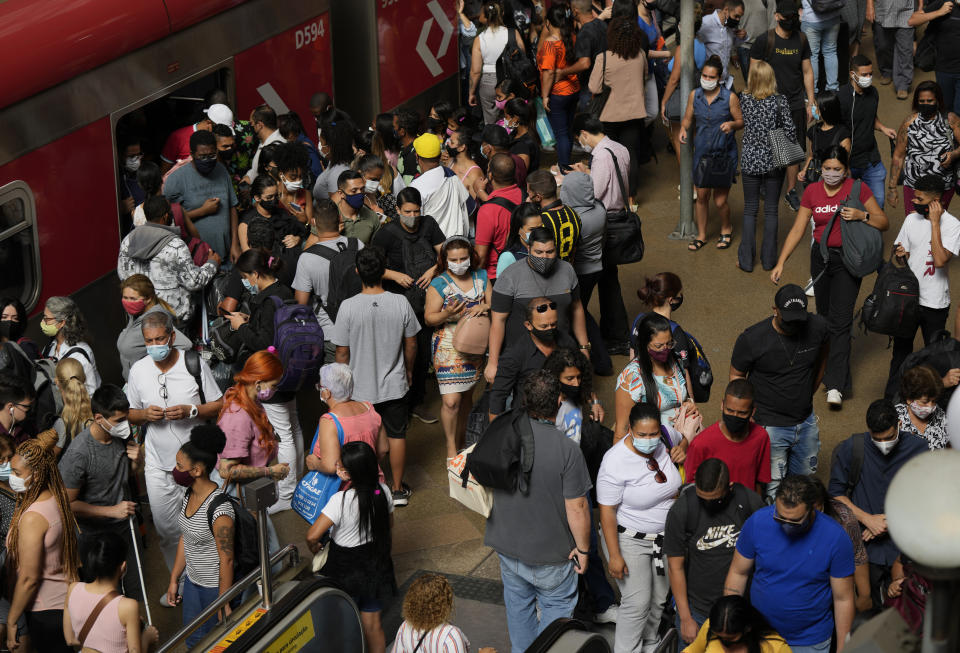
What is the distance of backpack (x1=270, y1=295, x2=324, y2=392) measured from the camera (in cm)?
721

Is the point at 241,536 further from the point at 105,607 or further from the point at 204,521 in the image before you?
the point at 105,607

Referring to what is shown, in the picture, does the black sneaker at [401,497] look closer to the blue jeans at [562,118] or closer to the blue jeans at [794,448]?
the blue jeans at [794,448]

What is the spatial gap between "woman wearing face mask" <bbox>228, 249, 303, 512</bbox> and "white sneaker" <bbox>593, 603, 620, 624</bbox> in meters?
2.23

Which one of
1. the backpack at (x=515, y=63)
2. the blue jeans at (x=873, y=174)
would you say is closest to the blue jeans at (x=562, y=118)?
the backpack at (x=515, y=63)

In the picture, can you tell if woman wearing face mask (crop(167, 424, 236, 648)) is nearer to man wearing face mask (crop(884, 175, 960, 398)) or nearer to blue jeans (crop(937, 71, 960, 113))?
man wearing face mask (crop(884, 175, 960, 398))

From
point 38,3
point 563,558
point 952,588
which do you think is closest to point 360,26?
point 38,3

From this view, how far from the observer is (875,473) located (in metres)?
5.93

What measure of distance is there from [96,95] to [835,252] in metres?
5.48

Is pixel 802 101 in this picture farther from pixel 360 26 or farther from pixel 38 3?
pixel 38 3

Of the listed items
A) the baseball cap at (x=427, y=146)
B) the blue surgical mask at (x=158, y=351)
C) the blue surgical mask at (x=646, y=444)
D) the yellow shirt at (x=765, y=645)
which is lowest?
the yellow shirt at (x=765, y=645)

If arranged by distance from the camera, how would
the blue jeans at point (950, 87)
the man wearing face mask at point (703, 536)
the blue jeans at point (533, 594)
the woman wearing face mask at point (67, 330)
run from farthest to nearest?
the blue jeans at point (950, 87) < the woman wearing face mask at point (67, 330) < the blue jeans at point (533, 594) < the man wearing face mask at point (703, 536)

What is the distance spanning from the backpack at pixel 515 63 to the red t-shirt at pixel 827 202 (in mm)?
4734

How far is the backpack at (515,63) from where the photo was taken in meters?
12.5

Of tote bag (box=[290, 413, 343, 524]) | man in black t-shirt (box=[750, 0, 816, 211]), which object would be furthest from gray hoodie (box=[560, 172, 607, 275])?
man in black t-shirt (box=[750, 0, 816, 211])
